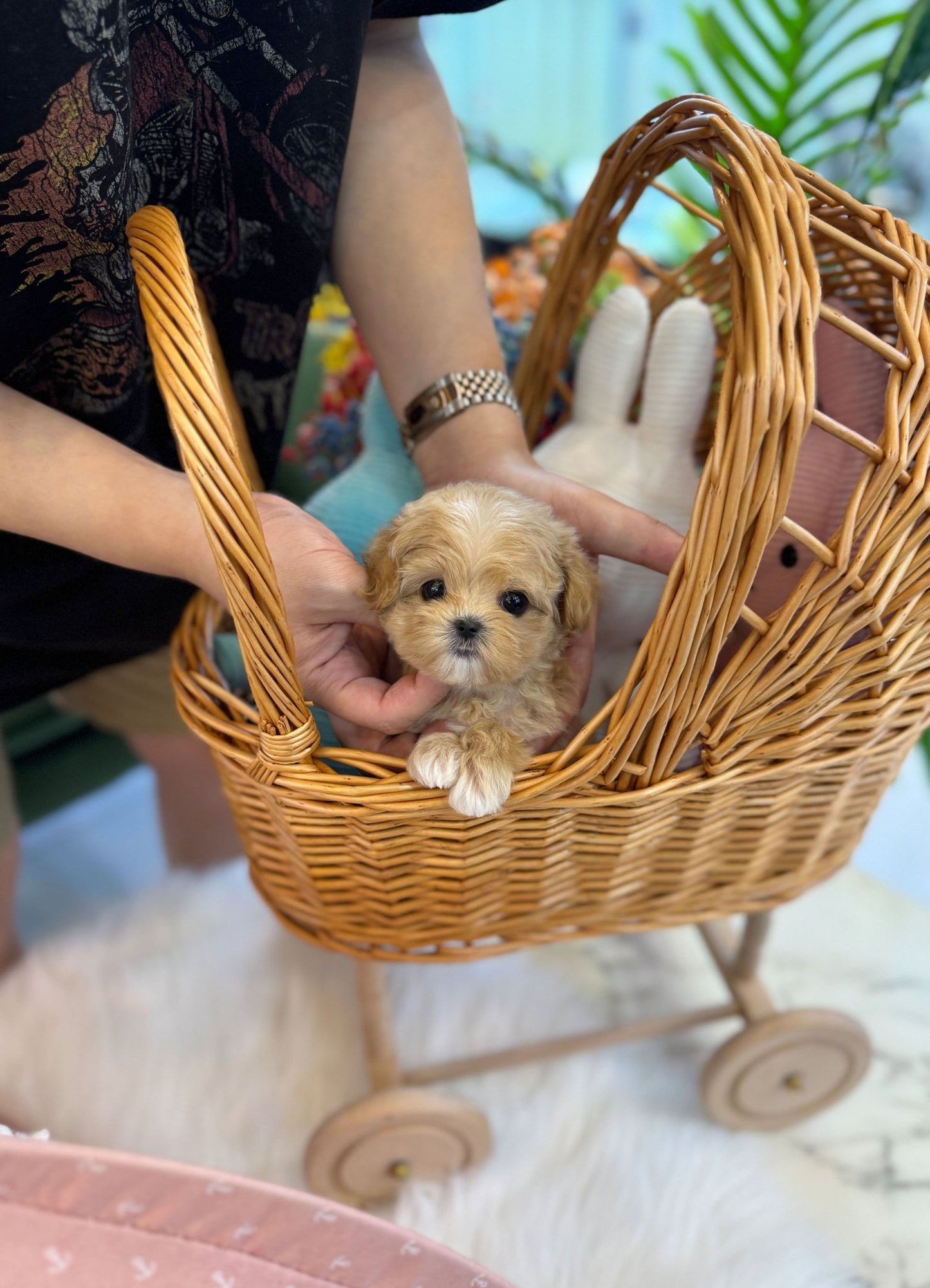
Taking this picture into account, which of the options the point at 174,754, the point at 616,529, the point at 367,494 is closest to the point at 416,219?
the point at 367,494

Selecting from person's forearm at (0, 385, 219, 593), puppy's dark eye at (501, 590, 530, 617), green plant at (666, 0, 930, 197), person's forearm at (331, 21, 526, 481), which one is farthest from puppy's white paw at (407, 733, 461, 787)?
green plant at (666, 0, 930, 197)

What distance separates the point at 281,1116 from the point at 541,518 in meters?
0.87

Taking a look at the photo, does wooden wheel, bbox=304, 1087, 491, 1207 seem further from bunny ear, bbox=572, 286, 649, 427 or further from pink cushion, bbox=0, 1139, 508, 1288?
bunny ear, bbox=572, 286, 649, 427

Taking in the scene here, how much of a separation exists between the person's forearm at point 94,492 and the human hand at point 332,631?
66mm

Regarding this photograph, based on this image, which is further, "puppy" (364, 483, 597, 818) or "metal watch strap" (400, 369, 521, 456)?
"metal watch strap" (400, 369, 521, 456)

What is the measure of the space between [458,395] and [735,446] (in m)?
0.40

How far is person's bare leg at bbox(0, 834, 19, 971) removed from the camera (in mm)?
1311

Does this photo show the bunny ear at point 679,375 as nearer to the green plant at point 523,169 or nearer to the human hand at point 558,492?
the human hand at point 558,492

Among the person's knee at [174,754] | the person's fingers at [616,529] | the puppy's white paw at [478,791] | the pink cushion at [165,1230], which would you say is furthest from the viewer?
the person's knee at [174,754]

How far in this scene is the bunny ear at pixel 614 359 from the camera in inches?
42.7

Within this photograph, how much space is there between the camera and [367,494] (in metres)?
1.07

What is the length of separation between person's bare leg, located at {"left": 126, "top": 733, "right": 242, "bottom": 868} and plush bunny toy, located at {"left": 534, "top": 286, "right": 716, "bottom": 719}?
2.34ft

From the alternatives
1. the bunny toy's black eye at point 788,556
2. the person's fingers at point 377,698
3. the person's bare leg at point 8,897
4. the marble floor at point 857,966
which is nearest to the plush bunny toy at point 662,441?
the bunny toy's black eye at point 788,556

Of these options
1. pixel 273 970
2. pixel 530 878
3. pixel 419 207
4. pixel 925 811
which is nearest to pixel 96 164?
pixel 419 207
